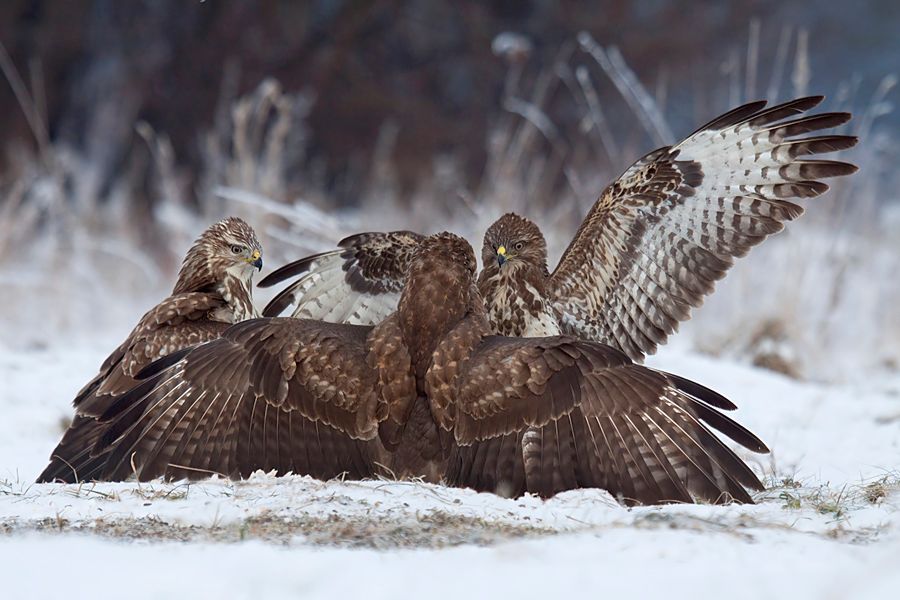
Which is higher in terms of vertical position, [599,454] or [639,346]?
[639,346]

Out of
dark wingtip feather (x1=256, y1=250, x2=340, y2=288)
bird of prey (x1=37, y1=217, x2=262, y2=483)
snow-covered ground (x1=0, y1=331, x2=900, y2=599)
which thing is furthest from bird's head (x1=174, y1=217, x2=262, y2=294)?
snow-covered ground (x1=0, y1=331, x2=900, y2=599)

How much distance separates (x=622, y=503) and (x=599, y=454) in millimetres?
200

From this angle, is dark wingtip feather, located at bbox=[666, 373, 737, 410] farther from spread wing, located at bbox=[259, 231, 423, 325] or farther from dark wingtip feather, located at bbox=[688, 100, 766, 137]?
spread wing, located at bbox=[259, 231, 423, 325]

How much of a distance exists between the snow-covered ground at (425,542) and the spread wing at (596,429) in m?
0.10

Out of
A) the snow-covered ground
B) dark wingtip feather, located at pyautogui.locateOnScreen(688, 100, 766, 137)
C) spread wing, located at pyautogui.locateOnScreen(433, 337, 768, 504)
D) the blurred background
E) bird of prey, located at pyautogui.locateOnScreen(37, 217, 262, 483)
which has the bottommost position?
the snow-covered ground

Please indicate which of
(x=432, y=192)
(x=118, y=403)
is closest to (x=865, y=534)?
(x=118, y=403)

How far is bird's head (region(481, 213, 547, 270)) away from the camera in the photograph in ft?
20.8

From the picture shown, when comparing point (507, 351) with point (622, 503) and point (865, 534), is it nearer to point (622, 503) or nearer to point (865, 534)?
point (622, 503)

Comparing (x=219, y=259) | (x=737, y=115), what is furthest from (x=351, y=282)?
(x=737, y=115)

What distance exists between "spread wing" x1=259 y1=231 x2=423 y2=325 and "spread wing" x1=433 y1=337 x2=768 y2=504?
6.34 feet

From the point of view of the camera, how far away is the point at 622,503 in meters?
4.70

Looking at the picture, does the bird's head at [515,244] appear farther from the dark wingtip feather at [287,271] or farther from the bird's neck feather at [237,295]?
the bird's neck feather at [237,295]

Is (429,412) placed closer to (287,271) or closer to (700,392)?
(700,392)

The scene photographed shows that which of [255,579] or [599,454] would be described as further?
[599,454]
